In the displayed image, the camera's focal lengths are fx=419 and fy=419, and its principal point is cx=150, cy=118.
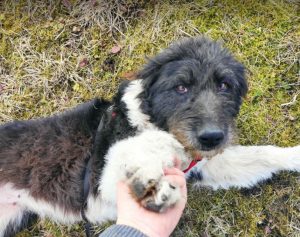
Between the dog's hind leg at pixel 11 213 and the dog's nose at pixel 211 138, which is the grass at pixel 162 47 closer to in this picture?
the dog's hind leg at pixel 11 213

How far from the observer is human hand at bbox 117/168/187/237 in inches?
129

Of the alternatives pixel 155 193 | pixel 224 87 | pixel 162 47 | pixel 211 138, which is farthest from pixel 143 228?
pixel 162 47

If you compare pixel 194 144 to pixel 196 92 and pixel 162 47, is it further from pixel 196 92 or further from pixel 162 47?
pixel 162 47

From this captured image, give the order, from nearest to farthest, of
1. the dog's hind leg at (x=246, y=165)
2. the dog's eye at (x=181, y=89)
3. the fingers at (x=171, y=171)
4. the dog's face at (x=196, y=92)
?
the fingers at (x=171, y=171), the dog's face at (x=196, y=92), the dog's eye at (x=181, y=89), the dog's hind leg at (x=246, y=165)

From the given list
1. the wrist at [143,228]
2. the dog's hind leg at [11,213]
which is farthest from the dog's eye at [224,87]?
the dog's hind leg at [11,213]

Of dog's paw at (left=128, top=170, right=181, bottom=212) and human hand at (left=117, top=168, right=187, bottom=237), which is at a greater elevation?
dog's paw at (left=128, top=170, right=181, bottom=212)

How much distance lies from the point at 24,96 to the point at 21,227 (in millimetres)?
1806

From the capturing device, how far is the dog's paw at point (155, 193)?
10.7 ft

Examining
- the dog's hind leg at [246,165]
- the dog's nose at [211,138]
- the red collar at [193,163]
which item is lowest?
the dog's hind leg at [246,165]

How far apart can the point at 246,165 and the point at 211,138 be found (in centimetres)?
129

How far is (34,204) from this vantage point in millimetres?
4707

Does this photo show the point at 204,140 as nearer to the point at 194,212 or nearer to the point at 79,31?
the point at 194,212

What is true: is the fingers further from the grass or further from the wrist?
the grass

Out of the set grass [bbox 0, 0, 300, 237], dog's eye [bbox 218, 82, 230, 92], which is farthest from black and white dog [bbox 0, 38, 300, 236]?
grass [bbox 0, 0, 300, 237]
